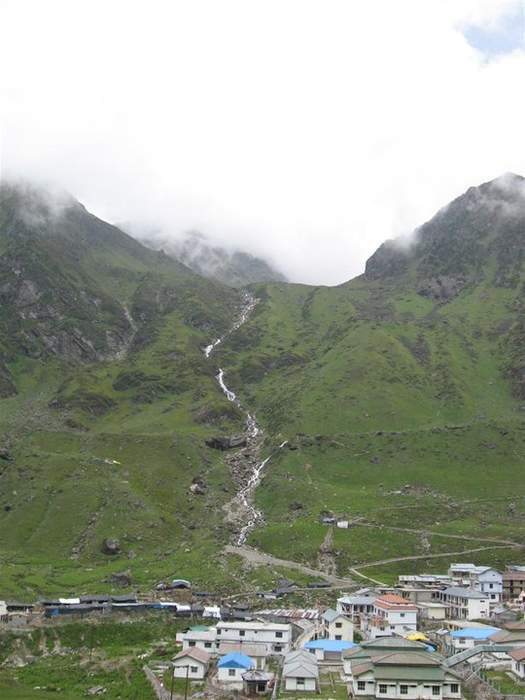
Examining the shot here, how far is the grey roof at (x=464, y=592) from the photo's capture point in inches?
4294

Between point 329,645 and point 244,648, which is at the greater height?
point 329,645

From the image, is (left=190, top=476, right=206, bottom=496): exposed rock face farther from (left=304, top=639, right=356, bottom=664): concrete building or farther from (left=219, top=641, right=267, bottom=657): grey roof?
(left=304, top=639, right=356, bottom=664): concrete building

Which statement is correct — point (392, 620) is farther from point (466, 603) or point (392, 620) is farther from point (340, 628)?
point (466, 603)

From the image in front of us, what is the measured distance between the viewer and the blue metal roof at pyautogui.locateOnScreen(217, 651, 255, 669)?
76.4m

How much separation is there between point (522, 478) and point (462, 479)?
14728 mm

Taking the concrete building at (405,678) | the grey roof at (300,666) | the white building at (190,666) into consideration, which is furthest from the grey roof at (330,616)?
the white building at (190,666)

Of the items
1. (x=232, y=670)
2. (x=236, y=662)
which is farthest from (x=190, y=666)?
(x=236, y=662)

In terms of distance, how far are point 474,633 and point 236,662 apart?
3050cm

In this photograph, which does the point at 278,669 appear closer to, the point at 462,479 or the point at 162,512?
the point at 162,512

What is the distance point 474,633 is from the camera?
8869 centimetres

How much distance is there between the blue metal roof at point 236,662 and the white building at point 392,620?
24.7m

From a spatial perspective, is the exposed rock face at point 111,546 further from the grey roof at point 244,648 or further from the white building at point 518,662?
the white building at point 518,662

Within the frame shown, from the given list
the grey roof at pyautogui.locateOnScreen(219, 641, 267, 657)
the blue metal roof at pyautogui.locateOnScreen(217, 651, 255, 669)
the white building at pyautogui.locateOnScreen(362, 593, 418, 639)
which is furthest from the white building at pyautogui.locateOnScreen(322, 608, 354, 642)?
the blue metal roof at pyautogui.locateOnScreen(217, 651, 255, 669)

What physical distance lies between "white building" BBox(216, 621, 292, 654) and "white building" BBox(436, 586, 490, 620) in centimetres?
3201
